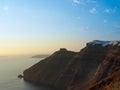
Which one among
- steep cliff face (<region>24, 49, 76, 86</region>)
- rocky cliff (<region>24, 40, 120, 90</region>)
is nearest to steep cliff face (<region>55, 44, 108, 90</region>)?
rocky cliff (<region>24, 40, 120, 90</region>)

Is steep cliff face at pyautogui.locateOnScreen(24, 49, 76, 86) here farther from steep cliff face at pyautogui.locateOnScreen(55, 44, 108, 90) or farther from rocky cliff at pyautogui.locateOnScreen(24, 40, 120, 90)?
steep cliff face at pyautogui.locateOnScreen(55, 44, 108, 90)

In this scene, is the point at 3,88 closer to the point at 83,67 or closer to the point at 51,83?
the point at 51,83

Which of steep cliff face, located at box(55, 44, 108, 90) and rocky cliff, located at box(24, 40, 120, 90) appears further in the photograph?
steep cliff face, located at box(55, 44, 108, 90)

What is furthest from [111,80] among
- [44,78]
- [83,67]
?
[44,78]

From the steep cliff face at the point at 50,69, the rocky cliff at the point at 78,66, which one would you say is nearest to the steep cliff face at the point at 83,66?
the rocky cliff at the point at 78,66

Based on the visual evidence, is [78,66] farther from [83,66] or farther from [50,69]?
[50,69]

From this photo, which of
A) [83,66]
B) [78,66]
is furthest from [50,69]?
[83,66]

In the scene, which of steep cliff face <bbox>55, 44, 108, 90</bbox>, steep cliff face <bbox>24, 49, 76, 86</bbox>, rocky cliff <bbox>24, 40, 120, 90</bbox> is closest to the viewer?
rocky cliff <bbox>24, 40, 120, 90</bbox>

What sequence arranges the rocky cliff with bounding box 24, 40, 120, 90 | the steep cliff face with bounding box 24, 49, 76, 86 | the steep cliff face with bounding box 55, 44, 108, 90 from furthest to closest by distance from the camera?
the steep cliff face with bounding box 24, 49, 76, 86 → the steep cliff face with bounding box 55, 44, 108, 90 → the rocky cliff with bounding box 24, 40, 120, 90
